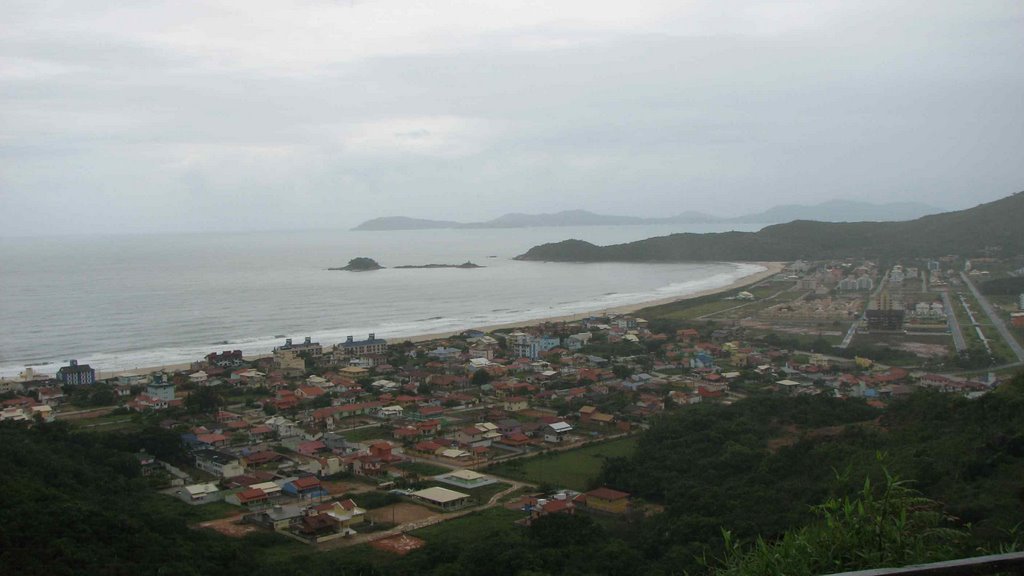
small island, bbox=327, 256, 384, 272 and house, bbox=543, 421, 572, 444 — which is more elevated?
small island, bbox=327, 256, 384, 272

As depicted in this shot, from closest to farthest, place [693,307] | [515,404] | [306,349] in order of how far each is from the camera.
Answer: [515,404] → [306,349] → [693,307]

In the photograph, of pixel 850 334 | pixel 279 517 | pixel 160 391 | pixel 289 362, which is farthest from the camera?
pixel 850 334

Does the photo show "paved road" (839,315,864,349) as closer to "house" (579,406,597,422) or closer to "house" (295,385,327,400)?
"house" (579,406,597,422)

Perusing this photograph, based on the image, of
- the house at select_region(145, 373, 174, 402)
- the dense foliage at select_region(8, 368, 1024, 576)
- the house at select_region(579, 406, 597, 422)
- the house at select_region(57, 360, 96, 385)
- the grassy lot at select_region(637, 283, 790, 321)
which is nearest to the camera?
the dense foliage at select_region(8, 368, 1024, 576)

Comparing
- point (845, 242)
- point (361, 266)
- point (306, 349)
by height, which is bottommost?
point (306, 349)

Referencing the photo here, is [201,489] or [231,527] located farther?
[201,489]

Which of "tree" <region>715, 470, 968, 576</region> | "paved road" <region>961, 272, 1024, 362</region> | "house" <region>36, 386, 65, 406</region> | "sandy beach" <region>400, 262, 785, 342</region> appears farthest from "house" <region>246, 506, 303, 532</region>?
"paved road" <region>961, 272, 1024, 362</region>

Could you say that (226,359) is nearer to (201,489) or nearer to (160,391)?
(160,391)

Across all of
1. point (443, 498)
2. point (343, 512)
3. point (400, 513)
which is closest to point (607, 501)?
point (443, 498)
